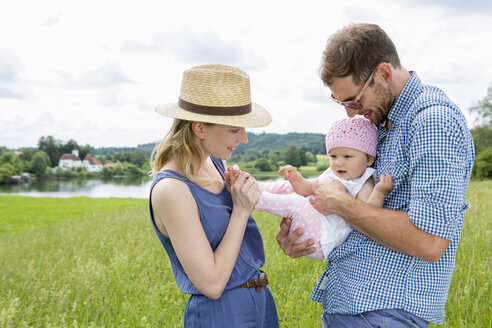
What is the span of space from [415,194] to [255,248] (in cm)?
104

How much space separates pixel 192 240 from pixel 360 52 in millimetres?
1346

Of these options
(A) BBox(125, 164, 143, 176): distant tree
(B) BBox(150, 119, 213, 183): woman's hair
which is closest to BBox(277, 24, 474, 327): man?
(B) BBox(150, 119, 213, 183): woman's hair

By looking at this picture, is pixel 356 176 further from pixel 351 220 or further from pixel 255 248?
pixel 255 248

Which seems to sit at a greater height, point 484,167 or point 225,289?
point 225,289

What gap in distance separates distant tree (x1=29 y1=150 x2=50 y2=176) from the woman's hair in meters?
86.7

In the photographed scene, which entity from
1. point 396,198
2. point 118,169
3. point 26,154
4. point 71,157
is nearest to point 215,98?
point 396,198

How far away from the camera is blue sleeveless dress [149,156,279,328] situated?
223cm

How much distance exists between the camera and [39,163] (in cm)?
8044

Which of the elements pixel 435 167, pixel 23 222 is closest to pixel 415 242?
pixel 435 167

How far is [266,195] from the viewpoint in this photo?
9.03ft

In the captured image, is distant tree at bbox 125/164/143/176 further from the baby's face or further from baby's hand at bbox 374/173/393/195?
baby's hand at bbox 374/173/393/195

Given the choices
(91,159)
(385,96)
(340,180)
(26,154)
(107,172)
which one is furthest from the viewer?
(91,159)

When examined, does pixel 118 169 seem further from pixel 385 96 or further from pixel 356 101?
pixel 385 96

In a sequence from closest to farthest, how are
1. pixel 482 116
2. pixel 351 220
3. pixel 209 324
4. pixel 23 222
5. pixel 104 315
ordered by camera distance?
pixel 351 220
pixel 209 324
pixel 104 315
pixel 23 222
pixel 482 116
